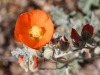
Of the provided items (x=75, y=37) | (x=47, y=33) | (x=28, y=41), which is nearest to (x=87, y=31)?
(x=75, y=37)

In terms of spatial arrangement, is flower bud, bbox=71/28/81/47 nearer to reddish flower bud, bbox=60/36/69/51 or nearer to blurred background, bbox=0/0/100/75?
reddish flower bud, bbox=60/36/69/51

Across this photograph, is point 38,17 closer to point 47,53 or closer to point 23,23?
point 23,23

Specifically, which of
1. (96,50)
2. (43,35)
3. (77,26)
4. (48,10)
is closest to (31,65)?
(43,35)

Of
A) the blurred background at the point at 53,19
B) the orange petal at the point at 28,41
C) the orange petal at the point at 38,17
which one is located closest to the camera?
the orange petal at the point at 28,41

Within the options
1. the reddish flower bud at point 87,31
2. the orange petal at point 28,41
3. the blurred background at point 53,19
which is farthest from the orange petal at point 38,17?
the blurred background at point 53,19

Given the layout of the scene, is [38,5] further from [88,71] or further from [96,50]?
[96,50]

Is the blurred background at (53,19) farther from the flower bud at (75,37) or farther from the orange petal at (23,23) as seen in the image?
the orange petal at (23,23)
